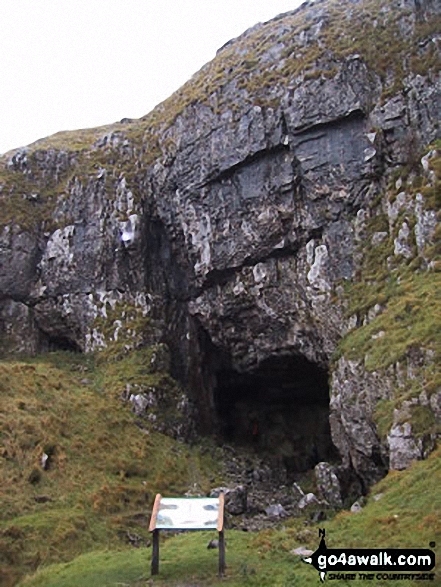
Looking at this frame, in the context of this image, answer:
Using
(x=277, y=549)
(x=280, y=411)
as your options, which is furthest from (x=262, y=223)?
(x=277, y=549)

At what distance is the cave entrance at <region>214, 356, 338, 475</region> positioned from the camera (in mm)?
39344

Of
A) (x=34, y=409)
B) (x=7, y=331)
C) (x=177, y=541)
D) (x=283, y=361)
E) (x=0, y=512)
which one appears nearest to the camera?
(x=177, y=541)

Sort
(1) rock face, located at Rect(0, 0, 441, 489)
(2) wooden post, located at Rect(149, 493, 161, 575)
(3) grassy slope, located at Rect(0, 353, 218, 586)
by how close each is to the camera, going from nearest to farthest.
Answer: (2) wooden post, located at Rect(149, 493, 161, 575) < (3) grassy slope, located at Rect(0, 353, 218, 586) < (1) rock face, located at Rect(0, 0, 441, 489)

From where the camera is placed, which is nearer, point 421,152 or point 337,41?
point 421,152

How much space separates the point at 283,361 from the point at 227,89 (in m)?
20.8

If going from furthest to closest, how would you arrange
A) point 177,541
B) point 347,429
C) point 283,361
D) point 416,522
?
1. point 283,361
2. point 347,429
3. point 177,541
4. point 416,522

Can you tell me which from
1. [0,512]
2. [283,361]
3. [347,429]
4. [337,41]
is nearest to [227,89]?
[337,41]

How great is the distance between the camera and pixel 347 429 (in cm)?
2588

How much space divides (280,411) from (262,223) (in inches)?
624

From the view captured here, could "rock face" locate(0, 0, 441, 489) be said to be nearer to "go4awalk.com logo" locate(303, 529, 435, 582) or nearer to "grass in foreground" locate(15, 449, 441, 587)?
"grass in foreground" locate(15, 449, 441, 587)

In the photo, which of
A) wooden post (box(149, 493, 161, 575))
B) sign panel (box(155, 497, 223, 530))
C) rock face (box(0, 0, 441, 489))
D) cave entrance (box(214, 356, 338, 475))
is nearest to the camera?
sign panel (box(155, 497, 223, 530))

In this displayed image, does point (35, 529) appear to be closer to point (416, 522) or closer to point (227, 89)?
point (416, 522)

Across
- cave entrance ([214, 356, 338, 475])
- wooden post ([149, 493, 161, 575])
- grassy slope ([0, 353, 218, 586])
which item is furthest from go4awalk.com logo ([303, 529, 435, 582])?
cave entrance ([214, 356, 338, 475])

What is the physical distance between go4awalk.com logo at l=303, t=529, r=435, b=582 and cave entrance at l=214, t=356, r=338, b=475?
23619 millimetres
